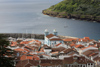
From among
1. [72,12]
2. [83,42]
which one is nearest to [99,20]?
[72,12]

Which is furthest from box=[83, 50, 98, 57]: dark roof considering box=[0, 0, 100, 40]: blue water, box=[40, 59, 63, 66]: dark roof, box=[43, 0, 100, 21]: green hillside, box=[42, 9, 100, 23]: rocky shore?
box=[43, 0, 100, 21]: green hillside

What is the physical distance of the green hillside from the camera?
90312 millimetres

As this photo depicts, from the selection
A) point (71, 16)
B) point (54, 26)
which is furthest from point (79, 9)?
point (54, 26)

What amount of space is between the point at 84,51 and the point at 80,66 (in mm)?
7721

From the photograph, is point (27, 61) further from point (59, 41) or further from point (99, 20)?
point (99, 20)

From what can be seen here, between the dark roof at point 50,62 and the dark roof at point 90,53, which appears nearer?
the dark roof at point 50,62

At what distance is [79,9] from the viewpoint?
99.8m

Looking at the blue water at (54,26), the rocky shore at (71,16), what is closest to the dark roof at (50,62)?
the blue water at (54,26)

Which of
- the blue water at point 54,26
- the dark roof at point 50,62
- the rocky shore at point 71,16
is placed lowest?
the blue water at point 54,26

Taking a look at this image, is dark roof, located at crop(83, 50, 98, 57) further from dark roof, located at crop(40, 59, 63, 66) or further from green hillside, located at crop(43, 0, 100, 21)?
green hillside, located at crop(43, 0, 100, 21)

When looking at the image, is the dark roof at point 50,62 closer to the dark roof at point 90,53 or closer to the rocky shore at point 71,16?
the dark roof at point 90,53

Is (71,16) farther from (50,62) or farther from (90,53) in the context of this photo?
(50,62)

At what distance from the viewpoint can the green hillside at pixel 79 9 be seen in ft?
296

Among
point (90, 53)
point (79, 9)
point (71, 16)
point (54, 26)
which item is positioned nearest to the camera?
point (90, 53)
